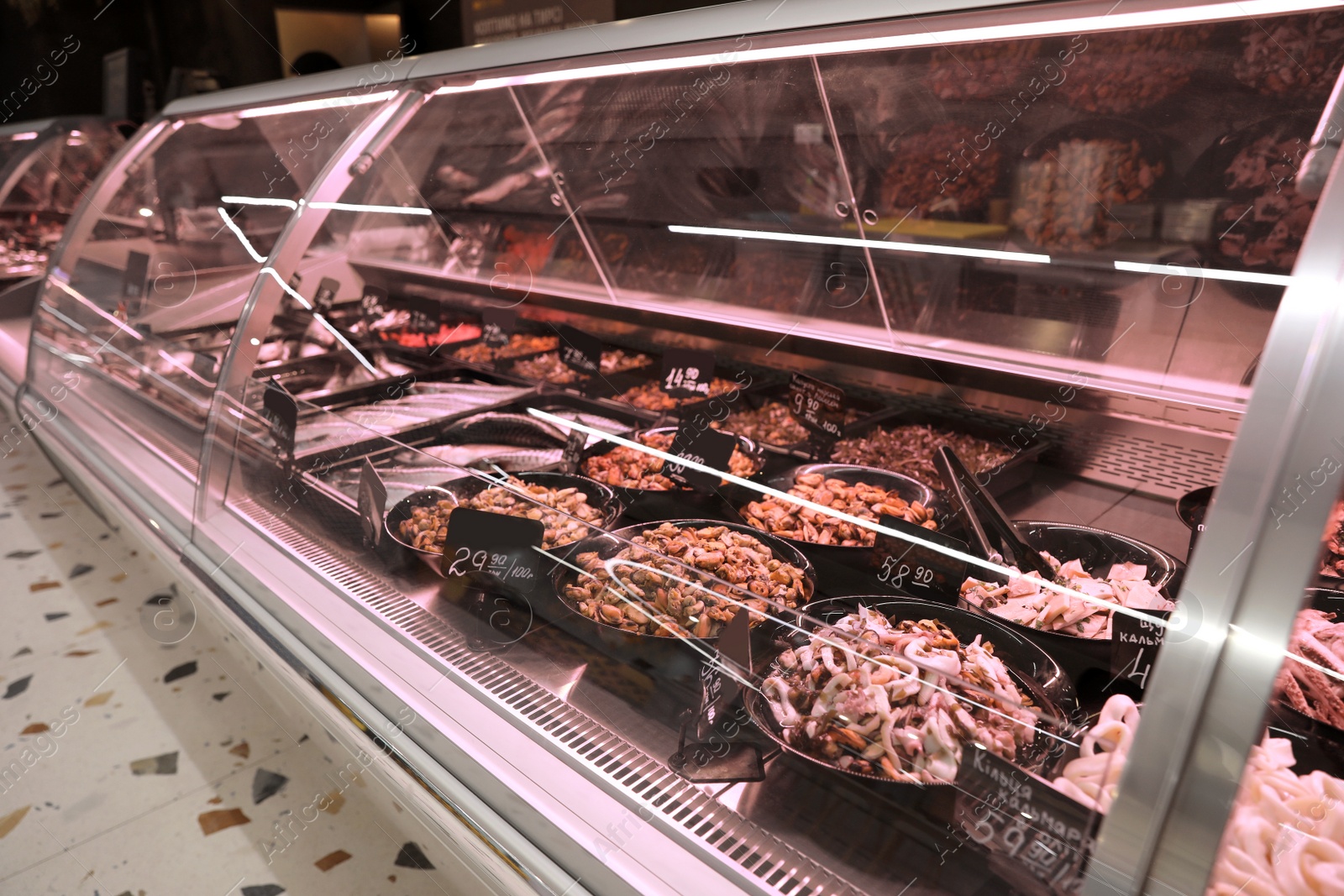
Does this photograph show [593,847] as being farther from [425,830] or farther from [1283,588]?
[1283,588]

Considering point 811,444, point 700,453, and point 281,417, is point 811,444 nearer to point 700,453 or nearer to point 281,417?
point 700,453

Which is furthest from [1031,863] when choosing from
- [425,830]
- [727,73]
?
[727,73]

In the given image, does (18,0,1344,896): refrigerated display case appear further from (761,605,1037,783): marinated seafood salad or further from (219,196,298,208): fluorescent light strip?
(219,196,298,208): fluorescent light strip

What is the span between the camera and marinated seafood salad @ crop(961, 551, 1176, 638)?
1.15m

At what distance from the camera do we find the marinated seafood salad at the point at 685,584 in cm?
116

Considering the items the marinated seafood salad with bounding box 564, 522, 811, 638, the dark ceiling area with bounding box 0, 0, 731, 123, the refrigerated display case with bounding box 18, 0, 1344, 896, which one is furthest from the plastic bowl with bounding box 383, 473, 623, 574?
the dark ceiling area with bounding box 0, 0, 731, 123

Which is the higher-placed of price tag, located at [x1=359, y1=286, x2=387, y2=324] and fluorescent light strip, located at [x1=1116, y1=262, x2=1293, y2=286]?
fluorescent light strip, located at [x1=1116, y1=262, x2=1293, y2=286]

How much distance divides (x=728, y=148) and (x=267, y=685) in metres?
1.82

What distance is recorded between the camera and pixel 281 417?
190cm

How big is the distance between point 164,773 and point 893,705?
6.51 feet

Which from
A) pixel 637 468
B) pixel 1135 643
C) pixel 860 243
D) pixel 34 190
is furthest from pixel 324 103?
pixel 34 190

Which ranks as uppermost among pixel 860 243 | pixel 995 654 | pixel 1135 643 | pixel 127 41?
pixel 127 41

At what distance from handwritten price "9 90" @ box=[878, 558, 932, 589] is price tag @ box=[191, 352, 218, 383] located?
2078mm

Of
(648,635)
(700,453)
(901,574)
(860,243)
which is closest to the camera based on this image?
(648,635)
